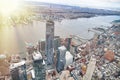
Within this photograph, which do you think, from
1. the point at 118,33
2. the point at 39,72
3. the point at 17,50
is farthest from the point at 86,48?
the point at 118,33

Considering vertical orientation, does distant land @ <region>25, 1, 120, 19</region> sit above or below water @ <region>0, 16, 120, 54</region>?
above

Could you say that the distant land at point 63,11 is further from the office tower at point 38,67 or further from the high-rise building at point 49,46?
the office tower at point 38,67

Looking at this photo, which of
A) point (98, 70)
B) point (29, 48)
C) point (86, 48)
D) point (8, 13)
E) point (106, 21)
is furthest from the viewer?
point (106, 21)

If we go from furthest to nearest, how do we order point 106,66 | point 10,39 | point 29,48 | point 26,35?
point 26,35 < point 10,39 < point 29,48 < point 106,66

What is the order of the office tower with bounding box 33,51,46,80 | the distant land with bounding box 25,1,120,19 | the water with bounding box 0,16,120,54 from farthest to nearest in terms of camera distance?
the distant land with bounding box 25,1,120,19 → the water with bounding box 0,16,120,54 → the office tower with bounding box 33,51,46,80

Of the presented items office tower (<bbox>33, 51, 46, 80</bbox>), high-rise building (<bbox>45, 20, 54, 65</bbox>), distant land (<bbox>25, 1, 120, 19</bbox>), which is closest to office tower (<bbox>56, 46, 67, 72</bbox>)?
high-rise building (<bbox>45, 20, 54, 65</bbox>)

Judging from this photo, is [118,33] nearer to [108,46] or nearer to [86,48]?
[108,46]

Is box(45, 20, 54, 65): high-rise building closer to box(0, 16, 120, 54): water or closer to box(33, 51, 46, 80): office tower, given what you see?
box(0, 16, 120, 54): water
